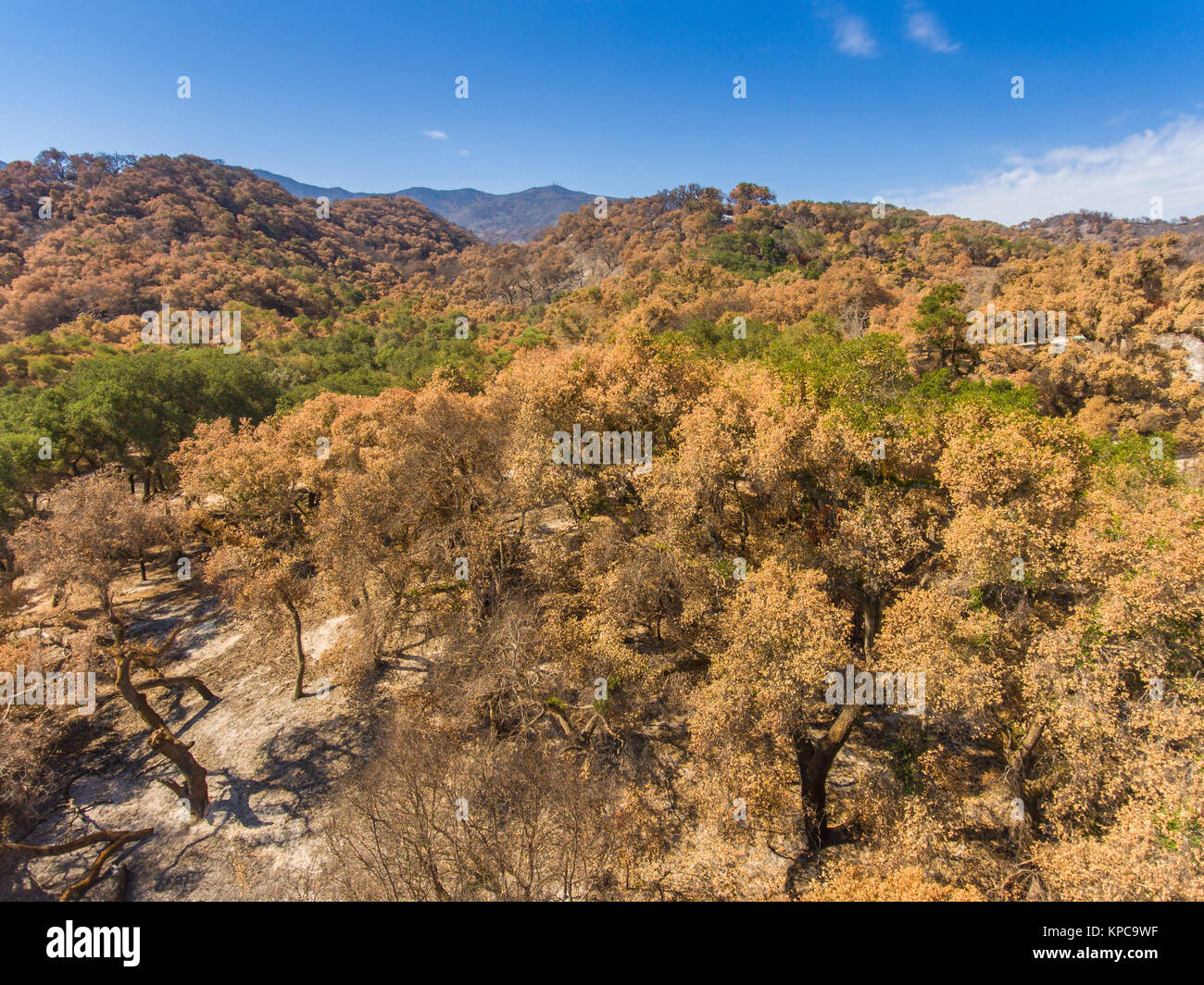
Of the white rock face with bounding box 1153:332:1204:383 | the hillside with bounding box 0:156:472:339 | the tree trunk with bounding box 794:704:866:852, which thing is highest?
the hillside with bounding box 0:156:472:339

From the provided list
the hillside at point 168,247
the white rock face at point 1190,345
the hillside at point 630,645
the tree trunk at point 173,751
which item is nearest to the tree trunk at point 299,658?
the hillside at point 630,645

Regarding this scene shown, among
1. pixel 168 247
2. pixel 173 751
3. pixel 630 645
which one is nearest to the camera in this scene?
pixel 173 751

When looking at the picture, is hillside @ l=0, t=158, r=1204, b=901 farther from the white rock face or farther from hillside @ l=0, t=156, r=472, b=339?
hillside @ l=0, t=156, r=472, b=339

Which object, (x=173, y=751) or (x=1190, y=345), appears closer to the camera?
(x=173, y=751)

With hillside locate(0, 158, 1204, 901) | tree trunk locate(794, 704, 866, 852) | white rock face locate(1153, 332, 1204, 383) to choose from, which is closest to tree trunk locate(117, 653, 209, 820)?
hillside locate(0, 158, 1204, 901)

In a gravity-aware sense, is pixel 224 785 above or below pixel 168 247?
below

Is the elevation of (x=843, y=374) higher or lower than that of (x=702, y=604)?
higher

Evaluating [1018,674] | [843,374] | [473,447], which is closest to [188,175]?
[473,447]

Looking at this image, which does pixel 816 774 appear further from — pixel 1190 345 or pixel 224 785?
pixel 1190 345

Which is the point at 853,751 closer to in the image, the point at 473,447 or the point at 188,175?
the point at 473,447

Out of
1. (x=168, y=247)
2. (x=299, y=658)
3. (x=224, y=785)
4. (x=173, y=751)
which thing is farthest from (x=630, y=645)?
(x=168, y=247)
